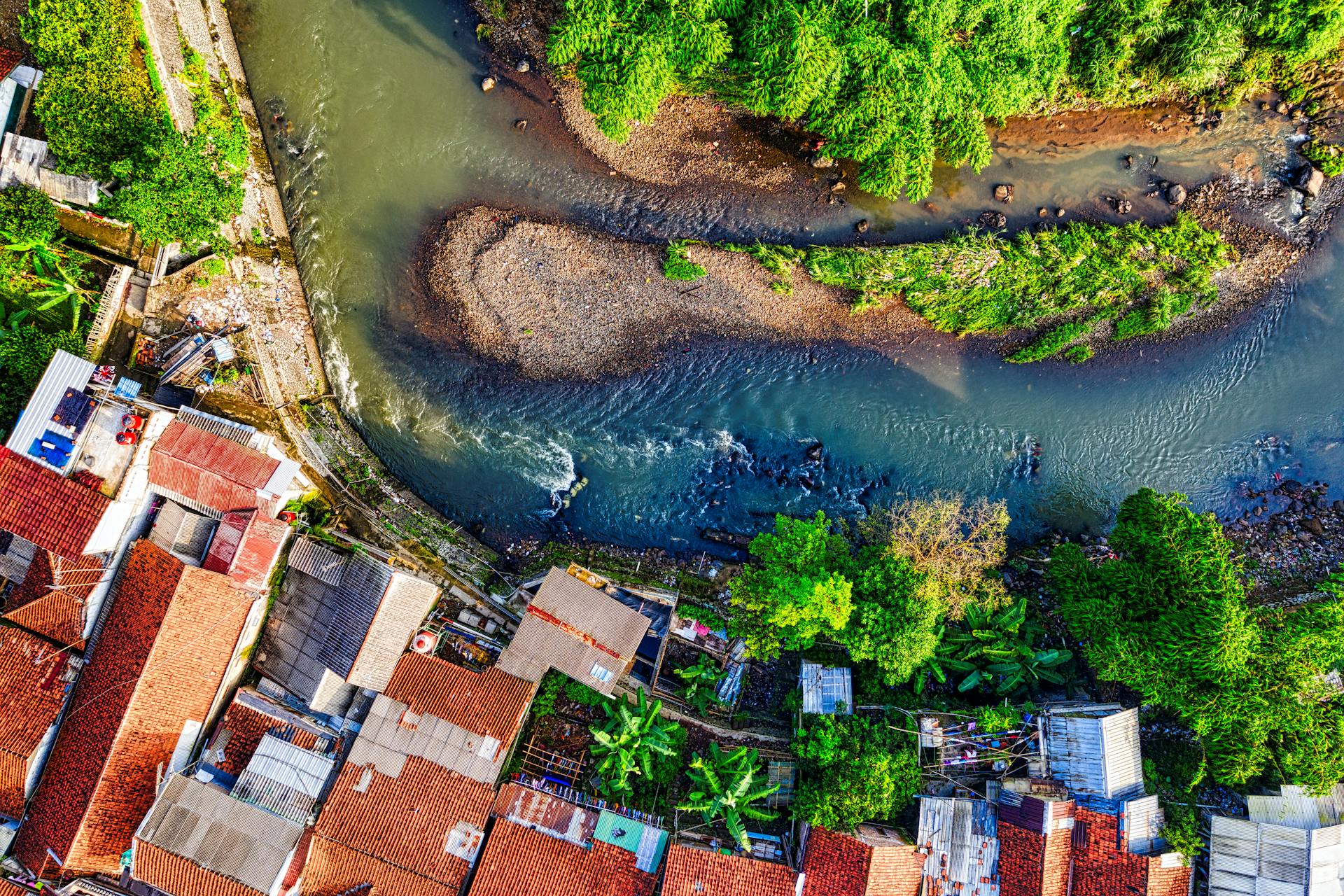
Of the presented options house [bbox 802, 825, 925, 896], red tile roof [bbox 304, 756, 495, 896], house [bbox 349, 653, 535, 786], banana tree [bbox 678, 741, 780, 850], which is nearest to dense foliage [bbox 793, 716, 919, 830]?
house [bbox 802, 825, 925, 896]

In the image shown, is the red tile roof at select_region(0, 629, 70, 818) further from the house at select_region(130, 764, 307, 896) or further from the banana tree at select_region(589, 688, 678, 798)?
the banana tree at select_region(589, 688, 678, 798)

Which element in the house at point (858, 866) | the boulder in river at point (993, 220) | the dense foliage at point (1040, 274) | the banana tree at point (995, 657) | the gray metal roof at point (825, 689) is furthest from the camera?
the boulder in river at point (993, 220)

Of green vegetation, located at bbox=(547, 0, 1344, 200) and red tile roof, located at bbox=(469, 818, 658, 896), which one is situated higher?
green vegetation, located at bbox=(547, 0, 1344, 200)

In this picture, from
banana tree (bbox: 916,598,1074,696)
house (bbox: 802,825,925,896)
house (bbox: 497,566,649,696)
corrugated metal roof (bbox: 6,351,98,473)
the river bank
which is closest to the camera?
house (bbox: 802,825,925,896)

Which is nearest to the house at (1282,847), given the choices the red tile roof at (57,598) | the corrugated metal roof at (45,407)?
the red tile roof at (57,598)

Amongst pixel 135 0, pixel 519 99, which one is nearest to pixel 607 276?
pixel 519 99

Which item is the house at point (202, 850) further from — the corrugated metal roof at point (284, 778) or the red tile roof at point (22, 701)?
the red tile roof at point (22, 701)

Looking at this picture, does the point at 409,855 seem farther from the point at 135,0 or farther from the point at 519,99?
the point at 135,0
